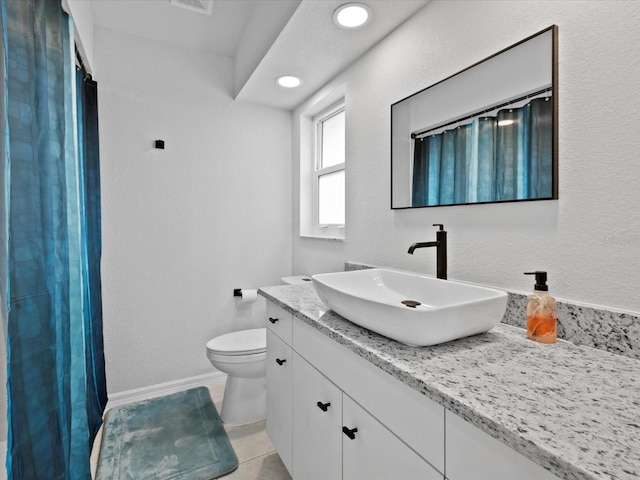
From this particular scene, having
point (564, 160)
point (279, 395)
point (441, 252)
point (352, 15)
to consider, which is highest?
point (352, 15)

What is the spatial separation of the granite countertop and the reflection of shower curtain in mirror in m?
0.48

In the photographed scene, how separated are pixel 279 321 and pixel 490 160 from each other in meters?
1.09

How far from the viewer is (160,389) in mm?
2275

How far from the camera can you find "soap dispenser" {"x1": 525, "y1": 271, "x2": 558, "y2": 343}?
35.6 inches

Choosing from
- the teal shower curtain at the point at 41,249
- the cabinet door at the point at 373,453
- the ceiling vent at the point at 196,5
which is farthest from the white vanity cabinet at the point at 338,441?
the ceiling vent at the point at 196,5

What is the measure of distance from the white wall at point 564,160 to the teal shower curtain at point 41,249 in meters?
1.37

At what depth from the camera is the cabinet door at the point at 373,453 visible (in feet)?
2.41

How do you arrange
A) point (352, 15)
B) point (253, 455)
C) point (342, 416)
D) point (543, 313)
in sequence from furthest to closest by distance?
point (253, 455) < point (352, 15) < point (342, 416) < point (543, 313)

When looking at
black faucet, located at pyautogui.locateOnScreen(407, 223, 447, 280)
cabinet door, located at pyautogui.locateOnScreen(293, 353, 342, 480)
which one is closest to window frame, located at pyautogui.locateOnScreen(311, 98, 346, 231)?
black faucet, located at pyautogui.locateOnScreen(407, 223, 447, 280)

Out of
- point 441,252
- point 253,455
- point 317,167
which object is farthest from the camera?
point 317,167

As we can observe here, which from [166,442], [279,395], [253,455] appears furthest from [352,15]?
[166,442]

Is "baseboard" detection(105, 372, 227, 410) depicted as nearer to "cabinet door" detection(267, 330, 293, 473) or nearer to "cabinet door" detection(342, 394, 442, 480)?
"cabinet door" detection(267, 330, 293, 473)

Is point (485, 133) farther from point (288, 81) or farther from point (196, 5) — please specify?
point (196, 5)

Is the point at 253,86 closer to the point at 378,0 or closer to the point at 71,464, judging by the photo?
the point at 378,0
